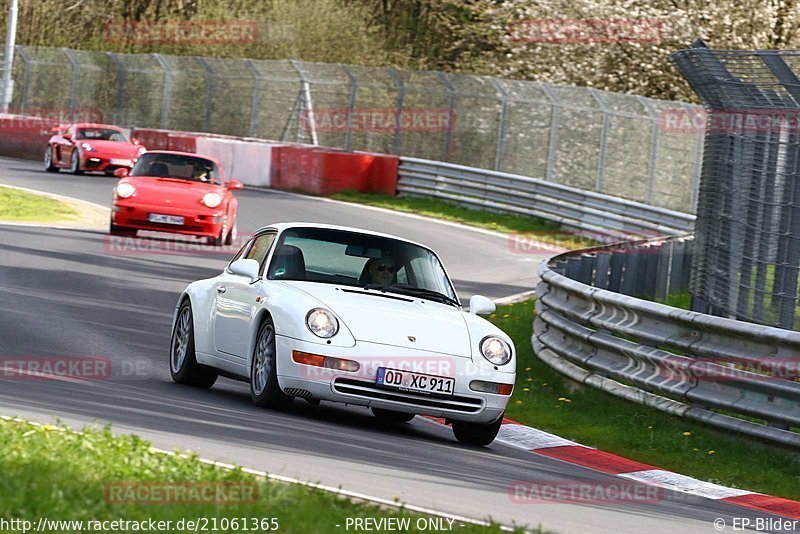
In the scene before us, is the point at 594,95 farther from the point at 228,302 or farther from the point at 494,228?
the point at 228,302

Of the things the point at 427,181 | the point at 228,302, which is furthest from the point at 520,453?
the point at 427,181

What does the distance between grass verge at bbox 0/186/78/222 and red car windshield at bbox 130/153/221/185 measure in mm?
3493

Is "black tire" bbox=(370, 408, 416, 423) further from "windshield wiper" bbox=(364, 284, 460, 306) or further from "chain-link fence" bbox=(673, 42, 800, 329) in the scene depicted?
"chain-link fence" bbox=(673, 42, 800, 329)

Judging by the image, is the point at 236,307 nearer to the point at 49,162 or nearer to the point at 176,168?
the point at 176,168

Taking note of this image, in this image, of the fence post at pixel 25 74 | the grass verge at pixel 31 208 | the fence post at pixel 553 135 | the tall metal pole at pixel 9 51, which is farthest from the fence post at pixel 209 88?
the grass verge at pixel 31 208

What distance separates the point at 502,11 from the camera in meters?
43.6

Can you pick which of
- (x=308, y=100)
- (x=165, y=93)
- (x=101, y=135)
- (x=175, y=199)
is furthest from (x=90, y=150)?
(x=175, y=199)

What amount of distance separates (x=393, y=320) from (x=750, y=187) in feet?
15.9

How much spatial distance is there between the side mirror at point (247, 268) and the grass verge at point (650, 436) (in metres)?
2.45

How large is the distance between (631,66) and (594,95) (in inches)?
370

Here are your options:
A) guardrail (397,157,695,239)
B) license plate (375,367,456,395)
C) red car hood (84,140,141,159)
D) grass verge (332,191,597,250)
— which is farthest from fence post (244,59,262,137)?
license plate (375,367,456,395)

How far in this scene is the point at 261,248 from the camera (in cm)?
1135

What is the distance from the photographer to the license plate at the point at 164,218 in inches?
871

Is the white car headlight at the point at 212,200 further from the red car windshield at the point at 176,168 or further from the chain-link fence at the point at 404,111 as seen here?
the chain-link fence at the point at 404,111
